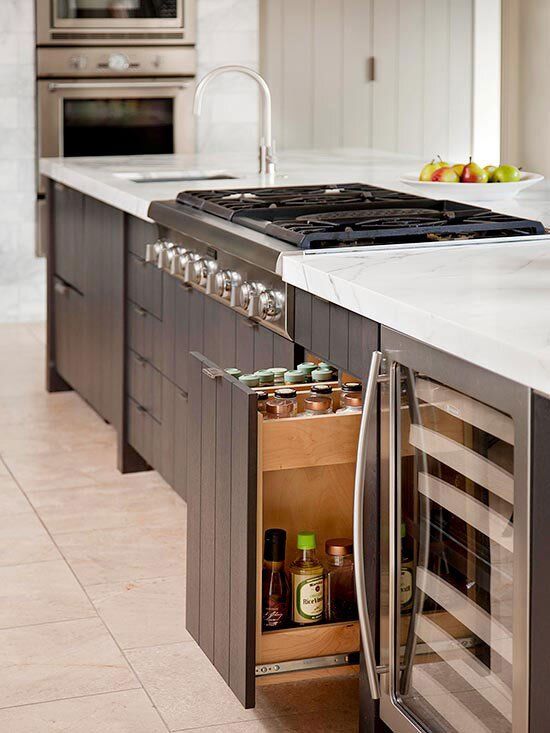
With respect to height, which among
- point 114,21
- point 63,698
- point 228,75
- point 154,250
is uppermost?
point 114,21

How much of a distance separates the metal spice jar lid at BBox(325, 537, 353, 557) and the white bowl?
131cm

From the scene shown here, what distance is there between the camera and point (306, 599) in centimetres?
213

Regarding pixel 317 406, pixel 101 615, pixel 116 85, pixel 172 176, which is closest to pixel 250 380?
pixel 317 406

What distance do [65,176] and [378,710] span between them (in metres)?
2.72

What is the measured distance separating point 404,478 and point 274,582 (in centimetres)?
36

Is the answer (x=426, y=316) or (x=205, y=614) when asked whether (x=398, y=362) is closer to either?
(x=426, y=316)

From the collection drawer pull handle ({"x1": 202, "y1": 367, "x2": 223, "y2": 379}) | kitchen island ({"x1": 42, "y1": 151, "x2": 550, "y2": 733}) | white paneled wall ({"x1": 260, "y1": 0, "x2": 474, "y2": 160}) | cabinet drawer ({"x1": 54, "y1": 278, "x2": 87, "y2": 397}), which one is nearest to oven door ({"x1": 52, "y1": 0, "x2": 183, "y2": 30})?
white paneled wall ({"x1": 260, "y1": 0, "x2": 474, "y2": 160})

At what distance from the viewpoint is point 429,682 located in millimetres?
1901

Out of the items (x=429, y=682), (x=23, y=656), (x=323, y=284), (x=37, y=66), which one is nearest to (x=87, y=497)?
(x=23, y=656)

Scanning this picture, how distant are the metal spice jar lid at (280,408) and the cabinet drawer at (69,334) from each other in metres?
2.30

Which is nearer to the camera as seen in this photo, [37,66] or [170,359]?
[170,359]

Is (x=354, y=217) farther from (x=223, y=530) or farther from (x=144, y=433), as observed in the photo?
(x=144, y=433)

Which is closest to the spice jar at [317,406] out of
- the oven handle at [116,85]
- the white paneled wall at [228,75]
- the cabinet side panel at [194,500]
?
the cabinet side panel at [194,500]

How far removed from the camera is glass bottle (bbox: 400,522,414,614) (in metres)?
1.96
